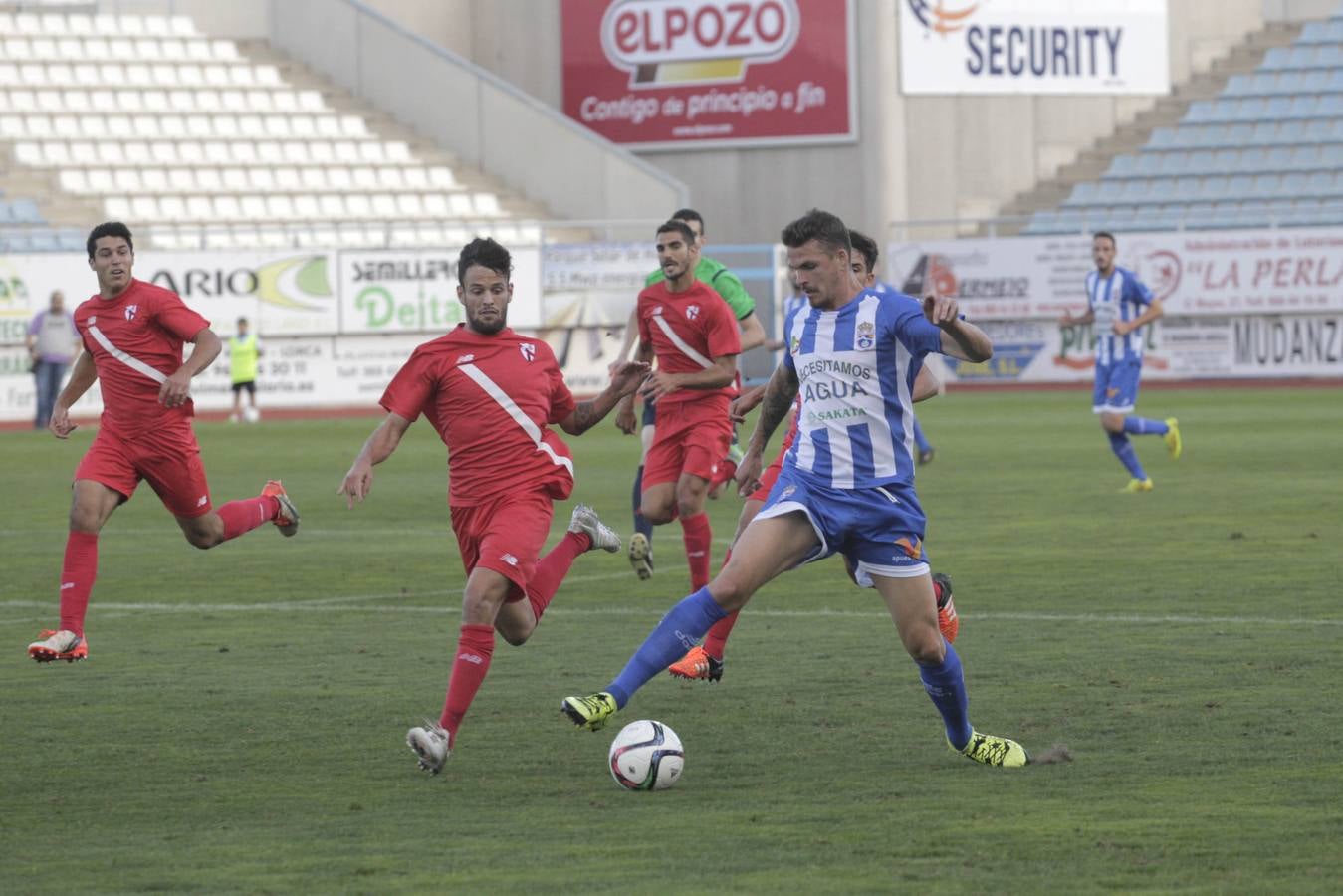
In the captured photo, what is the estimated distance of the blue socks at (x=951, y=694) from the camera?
700 cm

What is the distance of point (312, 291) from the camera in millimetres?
34094

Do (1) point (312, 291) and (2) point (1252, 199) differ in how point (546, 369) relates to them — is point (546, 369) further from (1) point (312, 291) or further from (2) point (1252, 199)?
(2) point (1252, 199)

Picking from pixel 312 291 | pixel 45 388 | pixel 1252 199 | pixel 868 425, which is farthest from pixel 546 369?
pixel 1252 199

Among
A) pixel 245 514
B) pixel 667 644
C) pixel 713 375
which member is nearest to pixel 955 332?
pixel 667 644

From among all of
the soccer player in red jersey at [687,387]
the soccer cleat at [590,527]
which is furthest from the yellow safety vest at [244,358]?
the soccer cleat at [590,527]

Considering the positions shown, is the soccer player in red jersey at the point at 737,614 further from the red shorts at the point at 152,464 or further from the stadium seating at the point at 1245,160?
the stadium seating at the point at 1245,160

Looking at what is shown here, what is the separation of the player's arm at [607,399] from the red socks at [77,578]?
114 inches

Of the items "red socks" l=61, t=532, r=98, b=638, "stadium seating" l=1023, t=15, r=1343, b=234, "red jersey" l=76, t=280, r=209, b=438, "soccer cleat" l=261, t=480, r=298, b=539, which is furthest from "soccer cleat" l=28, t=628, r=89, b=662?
"stadium seating" l=1023, t=15, r=1343, b=234

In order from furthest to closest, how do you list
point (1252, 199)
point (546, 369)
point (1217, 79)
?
point (1217, 79) < point (1252, 199) < point (546, 369)

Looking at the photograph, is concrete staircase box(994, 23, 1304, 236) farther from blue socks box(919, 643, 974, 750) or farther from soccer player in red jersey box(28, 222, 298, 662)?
blue socks box(919, 643, 974, 750)

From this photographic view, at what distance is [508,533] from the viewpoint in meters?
7.55

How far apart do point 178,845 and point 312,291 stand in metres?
28.6

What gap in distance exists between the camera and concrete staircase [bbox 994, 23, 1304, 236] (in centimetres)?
4375

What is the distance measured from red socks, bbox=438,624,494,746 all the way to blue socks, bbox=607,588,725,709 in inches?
22.1
